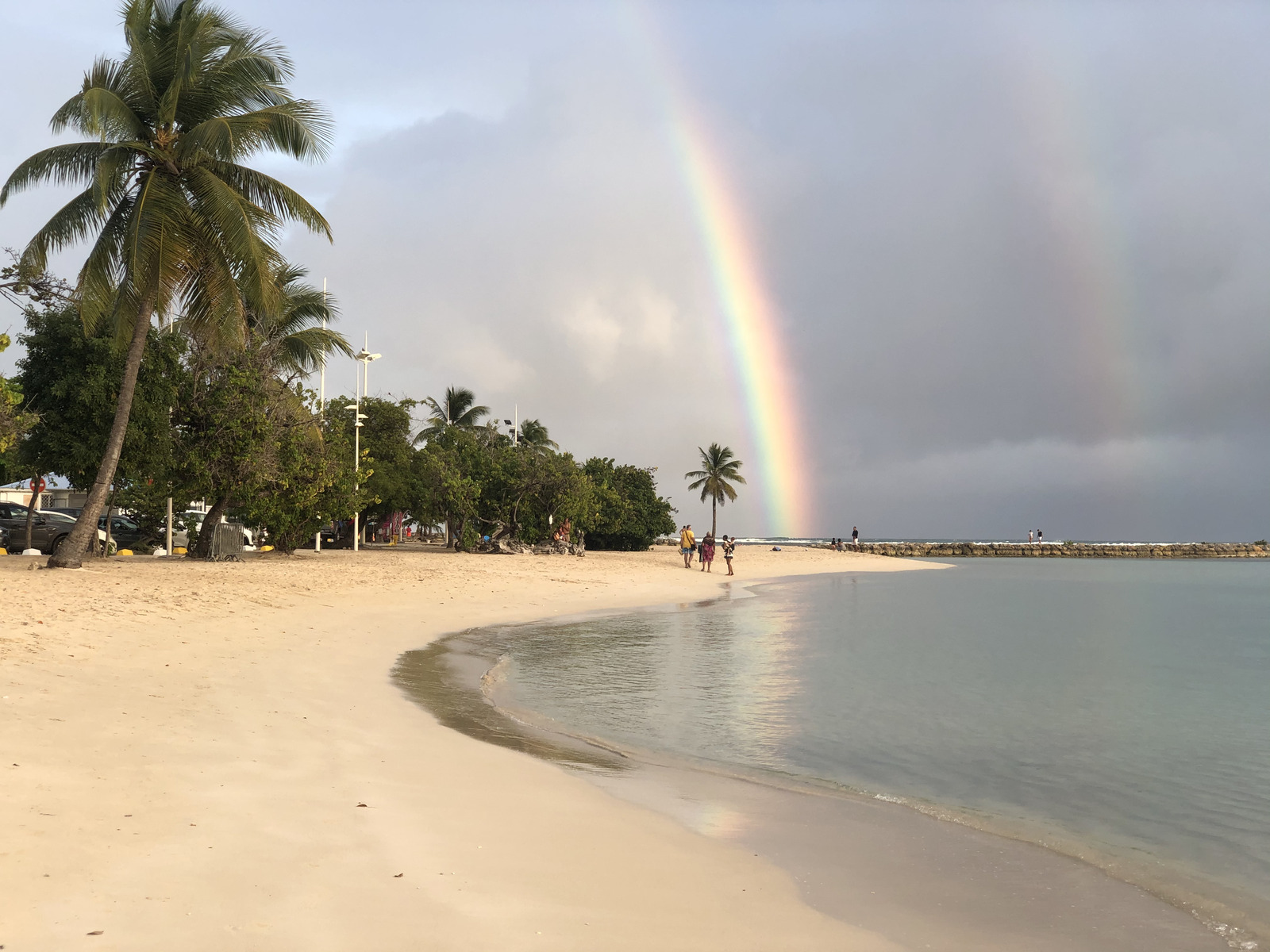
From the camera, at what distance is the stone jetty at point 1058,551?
4589 inches

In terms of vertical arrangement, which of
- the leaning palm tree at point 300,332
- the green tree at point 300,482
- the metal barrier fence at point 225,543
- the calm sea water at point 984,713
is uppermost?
the leaning palm tree at point 300,332

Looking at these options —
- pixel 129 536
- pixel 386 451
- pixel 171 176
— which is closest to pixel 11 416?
pixel 171 176

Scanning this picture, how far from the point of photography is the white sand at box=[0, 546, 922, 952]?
4066 millimetres

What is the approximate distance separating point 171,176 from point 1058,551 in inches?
4813

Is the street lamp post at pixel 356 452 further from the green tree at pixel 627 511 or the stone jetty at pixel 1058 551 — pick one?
the stone jetty at pixel 1058 551

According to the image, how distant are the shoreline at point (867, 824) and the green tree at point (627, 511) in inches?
1706

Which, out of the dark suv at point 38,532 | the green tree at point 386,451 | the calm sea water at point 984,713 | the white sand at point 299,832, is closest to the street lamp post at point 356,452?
the green tree at point 386,451

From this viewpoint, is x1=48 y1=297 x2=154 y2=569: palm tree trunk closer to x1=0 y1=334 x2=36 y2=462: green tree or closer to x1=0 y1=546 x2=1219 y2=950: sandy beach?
x1=0 y1=334 x2=36 y2=462: green tree

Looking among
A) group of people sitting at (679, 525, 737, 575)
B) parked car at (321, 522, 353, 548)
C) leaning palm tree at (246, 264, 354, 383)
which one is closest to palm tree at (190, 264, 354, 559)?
leaning palm tree at (246, 264, 354, 383)

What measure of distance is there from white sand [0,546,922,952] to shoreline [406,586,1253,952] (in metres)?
0.41

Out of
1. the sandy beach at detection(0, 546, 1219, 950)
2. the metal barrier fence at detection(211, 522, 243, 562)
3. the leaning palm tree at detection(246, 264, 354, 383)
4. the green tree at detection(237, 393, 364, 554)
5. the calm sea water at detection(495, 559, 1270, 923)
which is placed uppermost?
the leaning palm tree at detection(246, 264, 354, 383)

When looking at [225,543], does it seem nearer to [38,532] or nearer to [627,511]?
[38,532]

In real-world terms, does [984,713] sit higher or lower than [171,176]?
lower

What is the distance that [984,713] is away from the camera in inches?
520
